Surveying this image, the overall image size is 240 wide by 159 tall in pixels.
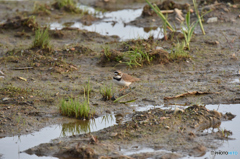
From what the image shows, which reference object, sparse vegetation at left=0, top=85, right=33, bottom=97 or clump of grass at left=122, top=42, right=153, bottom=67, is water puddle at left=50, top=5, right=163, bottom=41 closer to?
clump of grass at left=122, top=42, right=153, bottom=67

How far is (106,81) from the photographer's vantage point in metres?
7.83

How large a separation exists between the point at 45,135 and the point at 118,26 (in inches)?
290

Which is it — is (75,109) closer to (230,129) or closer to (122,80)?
(122,80)

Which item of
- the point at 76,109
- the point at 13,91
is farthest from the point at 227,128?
the point at 13,91

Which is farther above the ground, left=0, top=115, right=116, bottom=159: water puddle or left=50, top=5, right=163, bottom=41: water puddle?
left=50, top=5, right=163, bottom=41: water puddle

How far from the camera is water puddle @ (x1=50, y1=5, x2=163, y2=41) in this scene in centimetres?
1115

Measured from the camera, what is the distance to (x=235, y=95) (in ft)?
22.7

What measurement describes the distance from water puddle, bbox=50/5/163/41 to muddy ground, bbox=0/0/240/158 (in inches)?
25.7

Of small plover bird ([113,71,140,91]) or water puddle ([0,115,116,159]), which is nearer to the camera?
water puddle ([0,115,116,159])

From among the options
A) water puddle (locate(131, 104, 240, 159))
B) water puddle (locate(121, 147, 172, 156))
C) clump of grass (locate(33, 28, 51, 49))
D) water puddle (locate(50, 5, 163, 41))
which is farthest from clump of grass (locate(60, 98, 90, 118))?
water puddle (locate(50, 5, 163, 41))

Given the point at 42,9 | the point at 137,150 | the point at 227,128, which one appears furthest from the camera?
the point at 42,9

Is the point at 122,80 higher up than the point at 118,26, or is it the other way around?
the point at 118,26

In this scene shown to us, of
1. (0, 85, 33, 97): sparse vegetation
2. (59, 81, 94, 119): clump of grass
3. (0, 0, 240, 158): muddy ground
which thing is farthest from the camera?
(0, 85, 33, 97): sparse vegetation

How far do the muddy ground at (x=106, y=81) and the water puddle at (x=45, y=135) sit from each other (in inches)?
6.3
